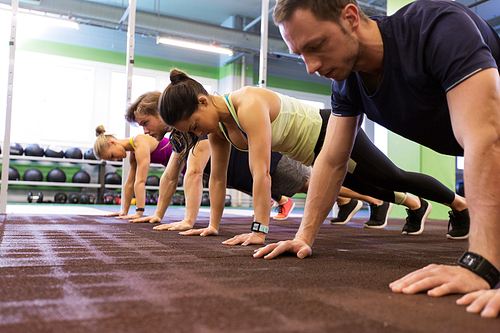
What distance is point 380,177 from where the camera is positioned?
180cm

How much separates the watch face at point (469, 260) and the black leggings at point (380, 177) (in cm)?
101

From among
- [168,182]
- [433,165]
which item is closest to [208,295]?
[168,182]

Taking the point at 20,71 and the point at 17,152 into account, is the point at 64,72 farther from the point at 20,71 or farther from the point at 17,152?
the point at 17,152

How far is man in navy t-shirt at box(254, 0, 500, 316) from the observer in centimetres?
75

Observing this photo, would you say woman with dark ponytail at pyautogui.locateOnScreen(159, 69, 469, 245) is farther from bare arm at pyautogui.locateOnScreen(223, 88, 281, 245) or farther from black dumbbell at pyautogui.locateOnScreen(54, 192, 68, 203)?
black dumbbell at pyautogui.locateOnScreen(54, 192, 68, 203)

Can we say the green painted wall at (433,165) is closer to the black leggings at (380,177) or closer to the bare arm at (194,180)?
the black leggings at (380,177)

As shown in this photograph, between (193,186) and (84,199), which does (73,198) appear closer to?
(84,199)

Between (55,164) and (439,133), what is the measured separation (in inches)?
290

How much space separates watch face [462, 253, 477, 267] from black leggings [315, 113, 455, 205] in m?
1.01

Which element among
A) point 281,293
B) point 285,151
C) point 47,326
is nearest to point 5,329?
point 47,326

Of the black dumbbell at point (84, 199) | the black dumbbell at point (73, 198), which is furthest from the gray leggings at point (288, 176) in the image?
the black dumbbell at point (73, 198)

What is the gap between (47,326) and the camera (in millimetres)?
528

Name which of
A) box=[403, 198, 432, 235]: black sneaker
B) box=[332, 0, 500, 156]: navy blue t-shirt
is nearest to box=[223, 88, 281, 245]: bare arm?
box=[332, 0, 500, 156]: navy blue t-shirt

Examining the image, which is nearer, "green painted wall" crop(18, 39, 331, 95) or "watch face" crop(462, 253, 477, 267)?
"watch face" crop(462, 253, 477, 267)
